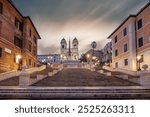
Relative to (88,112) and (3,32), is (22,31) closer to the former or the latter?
(3,32)

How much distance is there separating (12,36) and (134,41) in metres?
17.8

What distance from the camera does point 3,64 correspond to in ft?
72.7

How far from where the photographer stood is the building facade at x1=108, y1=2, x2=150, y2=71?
2538 centimetres

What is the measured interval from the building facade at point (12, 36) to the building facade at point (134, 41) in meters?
16.1

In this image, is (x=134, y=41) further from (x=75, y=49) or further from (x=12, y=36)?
(x=75, y=49)

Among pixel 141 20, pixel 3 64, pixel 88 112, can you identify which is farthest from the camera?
pixel 141 20

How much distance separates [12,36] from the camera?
25.6m

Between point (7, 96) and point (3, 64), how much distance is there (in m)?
12.6

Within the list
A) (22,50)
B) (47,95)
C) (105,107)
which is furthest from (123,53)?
(105,107)

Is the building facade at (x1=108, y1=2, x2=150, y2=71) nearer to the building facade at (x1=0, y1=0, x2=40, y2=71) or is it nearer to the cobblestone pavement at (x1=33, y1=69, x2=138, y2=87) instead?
the cobblestone pavement at (x1=33, y1=69, x2=138, y2=87)

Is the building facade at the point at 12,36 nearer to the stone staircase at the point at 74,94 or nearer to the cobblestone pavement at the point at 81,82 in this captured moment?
the cobblestone pavement at the point at 81,82

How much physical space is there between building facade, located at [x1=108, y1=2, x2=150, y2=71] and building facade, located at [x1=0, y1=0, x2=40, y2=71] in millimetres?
16090

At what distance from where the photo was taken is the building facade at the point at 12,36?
2227cm

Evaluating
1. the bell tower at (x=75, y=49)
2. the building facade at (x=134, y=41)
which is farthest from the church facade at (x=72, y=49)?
the building facade at (x=134, y=41)
